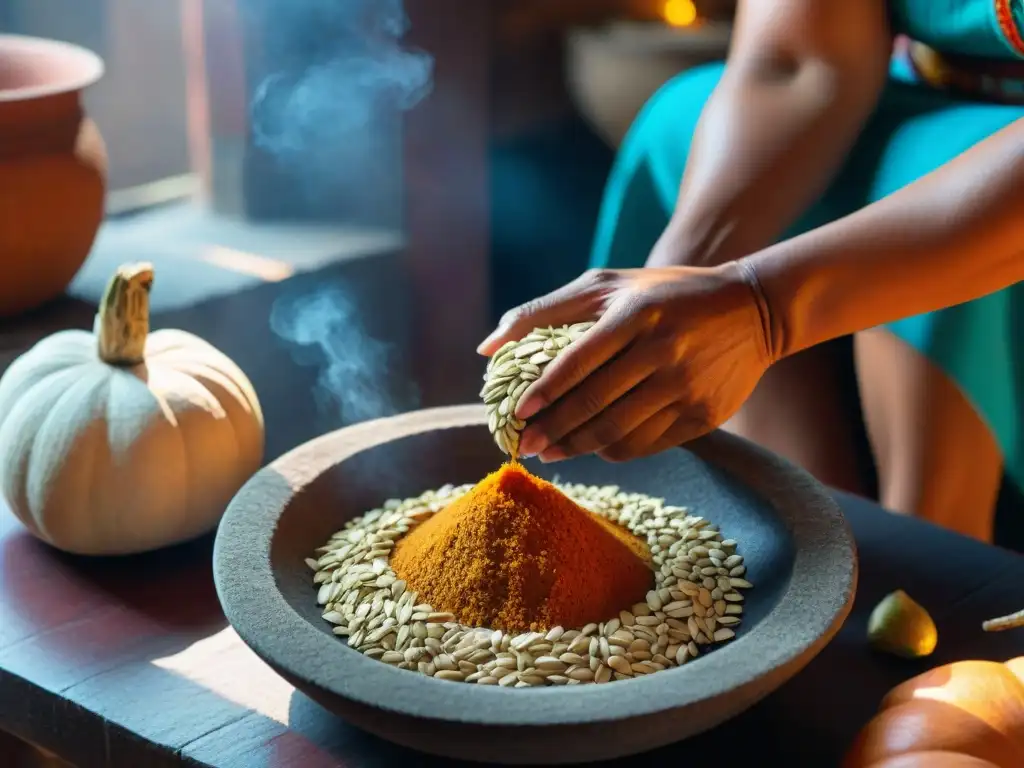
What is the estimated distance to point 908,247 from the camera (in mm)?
1096

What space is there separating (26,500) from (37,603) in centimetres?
11

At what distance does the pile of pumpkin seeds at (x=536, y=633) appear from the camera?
0.89 meters

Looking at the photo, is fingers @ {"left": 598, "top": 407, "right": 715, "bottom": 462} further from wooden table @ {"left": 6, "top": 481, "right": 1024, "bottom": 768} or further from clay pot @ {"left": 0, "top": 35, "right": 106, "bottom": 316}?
clay pot @ {"left": 0, "top": 35, "right": 106, "bottom": 316}

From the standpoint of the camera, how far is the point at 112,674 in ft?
3.23

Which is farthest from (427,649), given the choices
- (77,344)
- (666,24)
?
(666,24)

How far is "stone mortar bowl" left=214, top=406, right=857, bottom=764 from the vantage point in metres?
0.77

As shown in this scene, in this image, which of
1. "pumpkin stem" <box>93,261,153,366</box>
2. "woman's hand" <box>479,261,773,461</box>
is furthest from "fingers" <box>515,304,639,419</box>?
"pumpkin stem" <box>93,261,153,366</box>

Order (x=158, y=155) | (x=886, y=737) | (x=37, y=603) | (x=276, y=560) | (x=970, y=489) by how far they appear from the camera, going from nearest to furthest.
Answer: (x=886, y=737) < (x=276, y=560) < (x=37, y=603) < (x=970, y=489) < (x=158, y=155)

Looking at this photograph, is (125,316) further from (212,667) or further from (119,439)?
(212,667)

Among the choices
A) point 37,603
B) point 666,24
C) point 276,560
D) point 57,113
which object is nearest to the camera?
point 276,560

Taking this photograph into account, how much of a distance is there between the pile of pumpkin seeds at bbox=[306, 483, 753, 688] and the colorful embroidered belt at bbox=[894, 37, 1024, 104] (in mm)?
680

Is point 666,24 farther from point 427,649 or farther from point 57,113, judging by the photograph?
point 427,649

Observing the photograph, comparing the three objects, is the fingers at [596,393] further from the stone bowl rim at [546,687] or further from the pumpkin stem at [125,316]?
the pumpkin stem at [125,316]

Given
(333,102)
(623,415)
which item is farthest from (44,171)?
(623,415)
